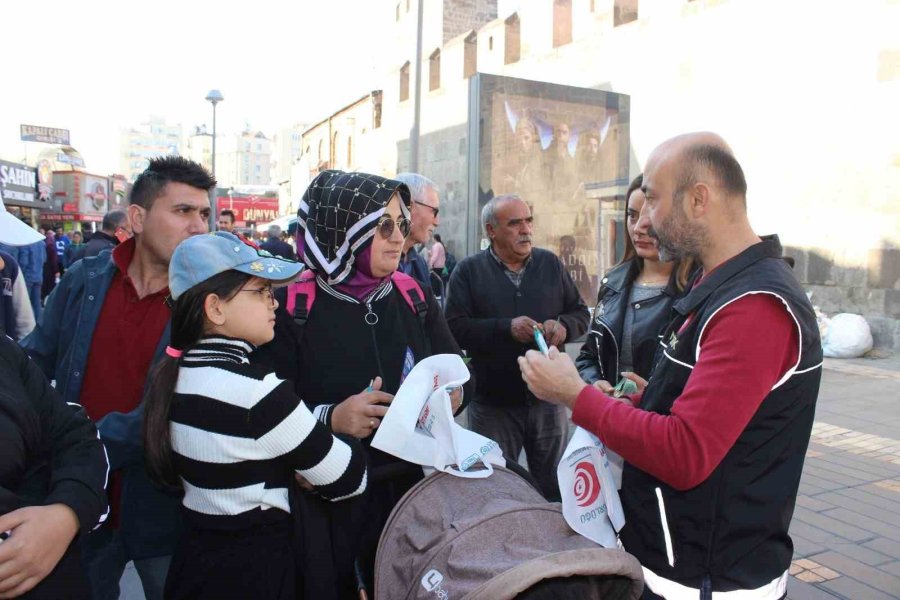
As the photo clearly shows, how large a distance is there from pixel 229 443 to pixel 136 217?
4.38ft

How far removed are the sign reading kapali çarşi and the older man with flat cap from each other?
33512 millimetres

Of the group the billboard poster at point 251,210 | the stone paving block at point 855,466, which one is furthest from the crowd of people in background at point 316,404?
the billboard poster at point 251,210

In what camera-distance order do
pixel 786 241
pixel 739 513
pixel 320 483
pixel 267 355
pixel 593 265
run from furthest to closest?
pixel 786 241, pixel 593 265, pixel 267 355, pixel 320 483, pixel 739 513

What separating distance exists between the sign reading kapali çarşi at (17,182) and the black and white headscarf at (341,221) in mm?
32453

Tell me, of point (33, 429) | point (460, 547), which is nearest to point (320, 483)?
point (460, 547)

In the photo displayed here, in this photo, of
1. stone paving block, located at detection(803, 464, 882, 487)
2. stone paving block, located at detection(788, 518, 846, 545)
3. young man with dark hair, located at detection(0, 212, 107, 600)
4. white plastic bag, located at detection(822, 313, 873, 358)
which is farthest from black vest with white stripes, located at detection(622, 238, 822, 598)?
white plastic bag, located at detection(822, 313, 873, 358)

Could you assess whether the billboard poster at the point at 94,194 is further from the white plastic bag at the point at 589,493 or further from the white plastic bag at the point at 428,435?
the white plastic bag at the point at 589,493

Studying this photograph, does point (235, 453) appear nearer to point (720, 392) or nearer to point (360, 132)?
point (720, 392)

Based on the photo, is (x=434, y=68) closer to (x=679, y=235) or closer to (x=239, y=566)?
(x=679, y=235)

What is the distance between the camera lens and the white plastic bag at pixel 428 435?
197 cm

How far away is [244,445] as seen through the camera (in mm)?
1810

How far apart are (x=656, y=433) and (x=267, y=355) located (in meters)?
1.23

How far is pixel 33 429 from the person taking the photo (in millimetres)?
1813

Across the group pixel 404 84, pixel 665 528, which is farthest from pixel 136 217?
pixel 404 84
